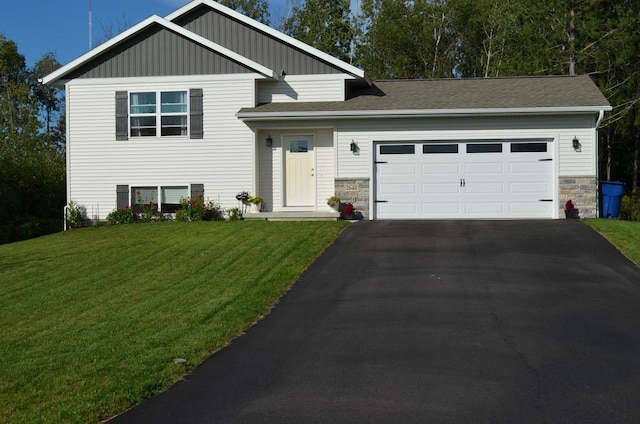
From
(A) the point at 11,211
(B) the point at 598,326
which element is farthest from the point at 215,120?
(B) the point at 598,326

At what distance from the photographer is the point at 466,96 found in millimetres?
20391

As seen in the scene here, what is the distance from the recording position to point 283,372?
23.2 feet

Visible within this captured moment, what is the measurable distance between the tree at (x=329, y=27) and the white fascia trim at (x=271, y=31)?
1929 cm

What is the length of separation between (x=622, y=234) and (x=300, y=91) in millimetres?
9558

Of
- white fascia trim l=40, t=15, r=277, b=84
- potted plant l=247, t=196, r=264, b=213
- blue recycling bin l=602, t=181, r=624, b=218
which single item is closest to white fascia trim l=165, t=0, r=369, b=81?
white fascia trim l=40, t=15, r=277, b=84

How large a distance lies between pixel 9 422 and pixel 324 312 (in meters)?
4.53

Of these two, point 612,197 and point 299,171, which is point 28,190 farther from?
point 612,197

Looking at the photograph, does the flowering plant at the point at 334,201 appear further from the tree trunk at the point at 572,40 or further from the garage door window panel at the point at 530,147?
the tree trunk at the point at 572,40

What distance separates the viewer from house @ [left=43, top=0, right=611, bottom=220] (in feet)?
62.5

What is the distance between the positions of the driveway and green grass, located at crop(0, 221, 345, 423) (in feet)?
1.45

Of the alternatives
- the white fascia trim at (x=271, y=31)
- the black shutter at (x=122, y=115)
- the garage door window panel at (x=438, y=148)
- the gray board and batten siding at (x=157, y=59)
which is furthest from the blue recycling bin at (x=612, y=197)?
the black shutter at (x=122, y=115)

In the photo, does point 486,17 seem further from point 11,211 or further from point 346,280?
point 346,280

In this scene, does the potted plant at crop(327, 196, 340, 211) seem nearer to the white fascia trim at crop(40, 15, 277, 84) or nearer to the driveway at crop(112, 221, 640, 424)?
the white fascia trim at crop(40, 15, 277, 84)

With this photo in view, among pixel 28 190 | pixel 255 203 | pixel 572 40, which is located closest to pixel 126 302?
pixel 255 203
